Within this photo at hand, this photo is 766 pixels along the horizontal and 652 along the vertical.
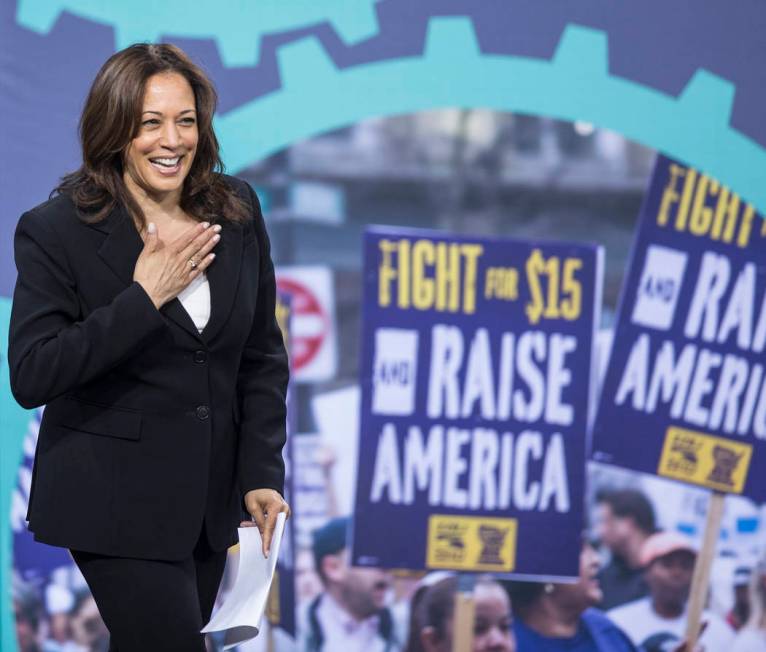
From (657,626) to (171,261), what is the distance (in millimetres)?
1908

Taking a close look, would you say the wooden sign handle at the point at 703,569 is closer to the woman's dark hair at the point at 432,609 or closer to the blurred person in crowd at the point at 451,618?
the blurred person in crowd at the point at 451,618

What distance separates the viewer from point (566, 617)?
2910 millimetres

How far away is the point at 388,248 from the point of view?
2758 millimetres

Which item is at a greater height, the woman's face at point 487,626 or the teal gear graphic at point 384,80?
the teal gear graphic at point 384,80

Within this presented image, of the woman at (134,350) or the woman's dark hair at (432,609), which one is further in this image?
the woman's dark hair at (432,609)

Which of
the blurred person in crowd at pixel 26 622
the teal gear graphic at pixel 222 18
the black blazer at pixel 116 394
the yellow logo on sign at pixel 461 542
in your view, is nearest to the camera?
the black blazer at pixel 116 394

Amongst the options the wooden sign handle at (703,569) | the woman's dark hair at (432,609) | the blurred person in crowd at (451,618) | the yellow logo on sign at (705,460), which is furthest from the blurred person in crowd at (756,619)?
the woman's dark hair at (432,609)

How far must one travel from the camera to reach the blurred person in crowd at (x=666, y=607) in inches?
115

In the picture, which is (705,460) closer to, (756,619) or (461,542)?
(756,619)

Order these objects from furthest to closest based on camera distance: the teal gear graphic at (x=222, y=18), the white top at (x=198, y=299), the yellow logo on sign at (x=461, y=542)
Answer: the yellow logo on sign at (x=461, y=542) → the teal gear graphic at (x=222, y=18) → the white top at (x=198, y=299)

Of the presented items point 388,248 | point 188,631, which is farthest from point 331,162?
point 188,631

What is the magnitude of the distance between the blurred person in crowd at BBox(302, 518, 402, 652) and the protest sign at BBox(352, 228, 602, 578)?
4 centimetres

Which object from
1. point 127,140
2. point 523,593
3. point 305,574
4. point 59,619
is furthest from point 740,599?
point 127,140

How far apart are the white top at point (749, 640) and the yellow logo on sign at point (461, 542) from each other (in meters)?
0.72
